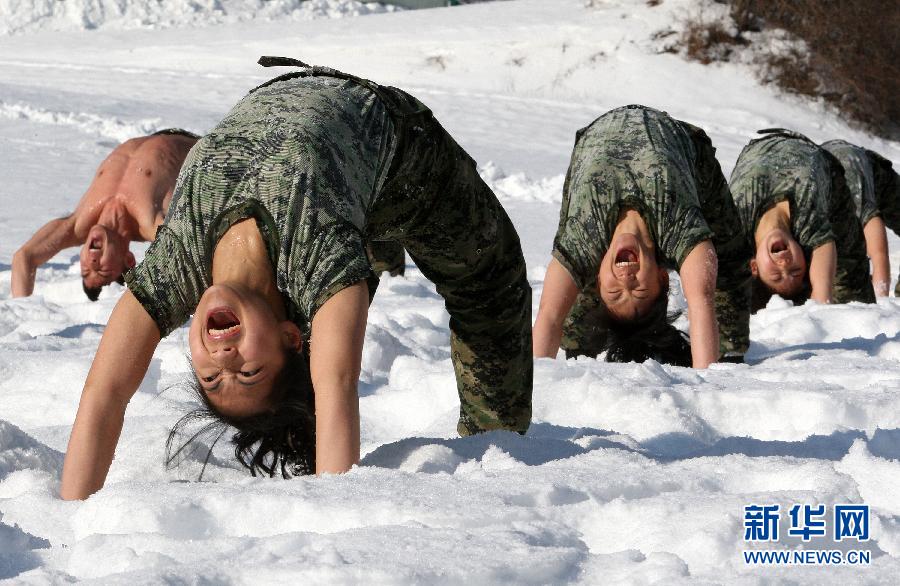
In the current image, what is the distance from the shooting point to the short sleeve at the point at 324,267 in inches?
107

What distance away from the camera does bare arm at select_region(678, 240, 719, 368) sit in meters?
4.73

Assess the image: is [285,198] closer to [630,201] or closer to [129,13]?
Result: [630,201]

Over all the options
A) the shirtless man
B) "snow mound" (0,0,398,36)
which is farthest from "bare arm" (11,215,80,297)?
"snow mound" (0,0,398,36)

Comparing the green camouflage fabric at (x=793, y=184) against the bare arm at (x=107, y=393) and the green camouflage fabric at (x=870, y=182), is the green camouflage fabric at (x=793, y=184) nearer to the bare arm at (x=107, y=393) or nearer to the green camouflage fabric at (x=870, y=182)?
the green camouflage fabric at (x=870, y=182)

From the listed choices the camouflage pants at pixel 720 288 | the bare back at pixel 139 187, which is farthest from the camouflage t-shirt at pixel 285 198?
the bare back at pixel 139 187

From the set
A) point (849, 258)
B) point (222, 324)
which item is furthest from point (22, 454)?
point (849, 258)

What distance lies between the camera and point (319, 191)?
9.22ft

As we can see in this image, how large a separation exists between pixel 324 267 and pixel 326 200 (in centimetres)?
17

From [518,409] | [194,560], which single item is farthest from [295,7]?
[194,560]

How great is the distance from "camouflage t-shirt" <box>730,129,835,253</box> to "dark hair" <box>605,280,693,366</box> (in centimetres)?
166

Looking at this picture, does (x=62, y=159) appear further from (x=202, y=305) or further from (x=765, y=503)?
(x=765, y=503)

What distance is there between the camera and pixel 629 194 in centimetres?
486

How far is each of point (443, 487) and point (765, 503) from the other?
61 centimetres

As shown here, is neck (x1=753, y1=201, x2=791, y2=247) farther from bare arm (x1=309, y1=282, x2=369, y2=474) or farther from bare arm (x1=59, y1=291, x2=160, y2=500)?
bare arm (x1=59, y1=291, x2=160, y2=500)
